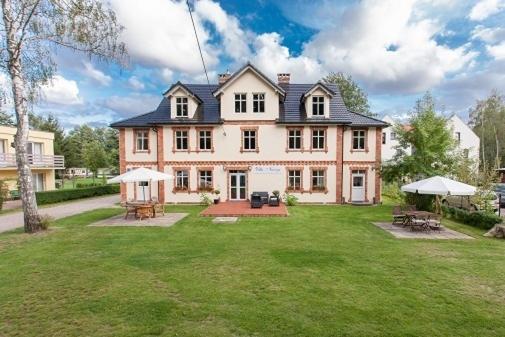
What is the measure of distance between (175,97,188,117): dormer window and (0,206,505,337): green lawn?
38.1 feet

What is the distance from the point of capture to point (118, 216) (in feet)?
53.7

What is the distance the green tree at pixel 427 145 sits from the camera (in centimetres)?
1652

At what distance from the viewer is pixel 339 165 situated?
Answer: 20.9m

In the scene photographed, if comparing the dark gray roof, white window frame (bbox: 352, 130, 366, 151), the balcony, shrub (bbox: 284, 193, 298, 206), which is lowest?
shrub (bbox: 284, 193, 298, 206)

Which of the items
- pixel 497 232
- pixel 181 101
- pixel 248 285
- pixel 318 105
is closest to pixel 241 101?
pixel 181 101

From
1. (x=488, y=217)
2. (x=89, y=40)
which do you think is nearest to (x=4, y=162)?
(x=89, y=40)

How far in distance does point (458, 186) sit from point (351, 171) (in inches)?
357

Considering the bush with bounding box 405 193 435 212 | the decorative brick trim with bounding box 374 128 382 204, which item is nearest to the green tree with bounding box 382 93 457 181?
the bush with bounding box 405 193 435 212

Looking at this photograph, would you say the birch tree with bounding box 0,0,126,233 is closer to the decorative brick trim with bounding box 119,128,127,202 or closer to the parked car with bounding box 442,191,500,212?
the decorative brick trim with bounding box 119,128,127,202

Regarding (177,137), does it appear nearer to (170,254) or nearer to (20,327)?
(170,254)

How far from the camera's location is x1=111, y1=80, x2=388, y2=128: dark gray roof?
2070 centimetres

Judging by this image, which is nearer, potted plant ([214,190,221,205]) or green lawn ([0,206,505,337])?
green lawn ([0,206,505,337])

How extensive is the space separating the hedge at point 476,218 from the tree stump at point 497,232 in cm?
93

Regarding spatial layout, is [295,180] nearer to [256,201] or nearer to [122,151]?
[256,201]
